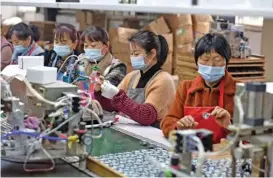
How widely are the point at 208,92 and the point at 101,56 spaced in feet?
3.18

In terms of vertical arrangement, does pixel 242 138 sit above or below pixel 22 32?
below

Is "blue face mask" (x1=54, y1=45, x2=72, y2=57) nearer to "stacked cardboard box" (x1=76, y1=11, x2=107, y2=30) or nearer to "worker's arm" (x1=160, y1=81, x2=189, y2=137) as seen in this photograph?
"worker's arm" (x1=160, y1=81, x2=189, y2=137)

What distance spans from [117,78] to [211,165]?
129cm

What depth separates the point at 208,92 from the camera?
93.2 inches

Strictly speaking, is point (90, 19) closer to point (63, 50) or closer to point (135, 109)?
point (63, 50)

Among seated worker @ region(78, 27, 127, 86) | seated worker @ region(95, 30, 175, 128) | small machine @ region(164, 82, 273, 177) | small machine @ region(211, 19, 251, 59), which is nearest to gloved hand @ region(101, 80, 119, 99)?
seated worker @ region(95, 30, 175, 128)

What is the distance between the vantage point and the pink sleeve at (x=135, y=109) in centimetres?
260

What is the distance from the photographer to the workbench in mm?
1798

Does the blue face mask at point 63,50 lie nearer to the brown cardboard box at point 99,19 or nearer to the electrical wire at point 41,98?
the electrical wire at point 41,98

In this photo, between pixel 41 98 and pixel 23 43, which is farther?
pixel 23 43

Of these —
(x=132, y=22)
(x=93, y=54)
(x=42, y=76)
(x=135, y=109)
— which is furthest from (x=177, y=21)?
(x=42, y=76)

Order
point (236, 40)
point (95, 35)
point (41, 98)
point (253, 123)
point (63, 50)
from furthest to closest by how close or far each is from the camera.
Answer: point (236, 40) < point (63, 50) < point (95, 35) < point (41, 98) < point (253, 123)

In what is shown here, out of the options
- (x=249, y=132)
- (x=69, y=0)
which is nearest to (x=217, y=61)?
(x=249, y=132)

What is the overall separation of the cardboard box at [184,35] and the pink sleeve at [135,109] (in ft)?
9.61
